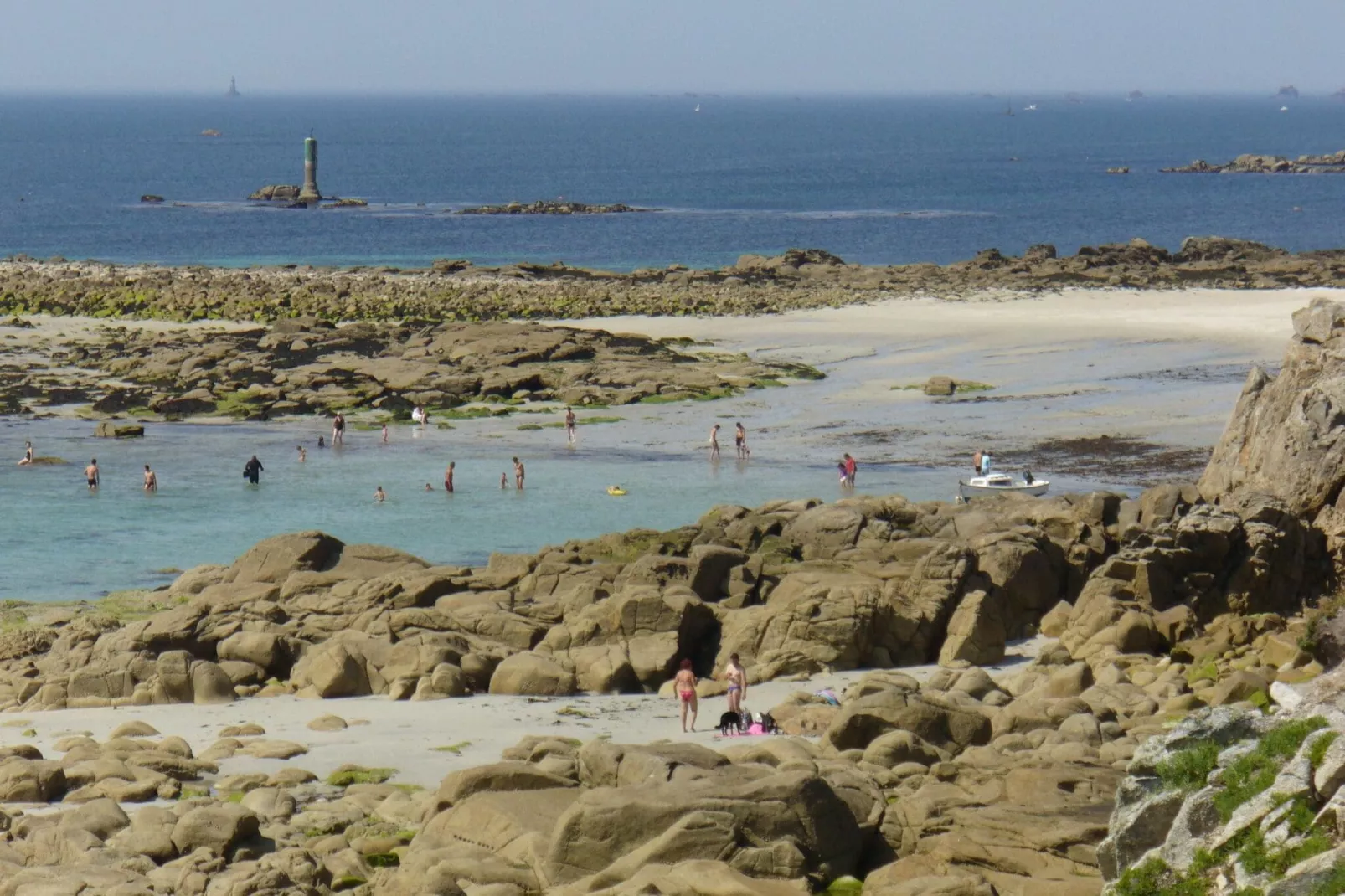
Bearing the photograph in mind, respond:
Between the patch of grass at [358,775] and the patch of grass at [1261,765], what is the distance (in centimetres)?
980

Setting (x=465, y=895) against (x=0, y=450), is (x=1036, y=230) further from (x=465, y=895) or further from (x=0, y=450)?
(x=465, y=895)

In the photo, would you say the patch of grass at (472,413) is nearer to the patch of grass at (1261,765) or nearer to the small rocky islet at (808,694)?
the small rocky islet at (808,694)

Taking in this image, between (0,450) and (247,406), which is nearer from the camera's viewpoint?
(0,450)

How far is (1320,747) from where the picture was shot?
40.7ft

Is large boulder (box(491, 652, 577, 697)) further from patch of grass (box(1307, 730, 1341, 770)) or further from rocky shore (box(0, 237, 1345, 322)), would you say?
rocky shore (box(0, 237, 1345, 322))

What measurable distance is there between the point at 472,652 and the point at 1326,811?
48.3 feet

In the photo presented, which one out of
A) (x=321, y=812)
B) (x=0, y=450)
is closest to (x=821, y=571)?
(x=321, y=812)

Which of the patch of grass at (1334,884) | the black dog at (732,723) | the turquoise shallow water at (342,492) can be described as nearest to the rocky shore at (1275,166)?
the turquoise shallow water at (342,492)

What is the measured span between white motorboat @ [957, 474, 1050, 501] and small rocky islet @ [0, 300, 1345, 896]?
6974mm

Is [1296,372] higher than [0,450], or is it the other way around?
[1296,372]

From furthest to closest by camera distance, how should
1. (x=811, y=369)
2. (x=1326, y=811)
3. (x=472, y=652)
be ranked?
(x=811, y=369) → (x=472, y=652) → (x=1326, y=811)

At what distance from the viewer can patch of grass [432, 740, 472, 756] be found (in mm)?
20672

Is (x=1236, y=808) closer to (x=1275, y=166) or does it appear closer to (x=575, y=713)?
(x=575, y=713)

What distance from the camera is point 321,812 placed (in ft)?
59.4
